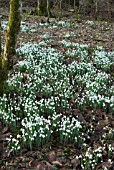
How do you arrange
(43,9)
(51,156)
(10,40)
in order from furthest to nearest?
(43,9) < (10,40) < (51,156)

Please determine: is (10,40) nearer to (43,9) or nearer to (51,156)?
(51,156)

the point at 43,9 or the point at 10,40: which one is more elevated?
the point at 43,9

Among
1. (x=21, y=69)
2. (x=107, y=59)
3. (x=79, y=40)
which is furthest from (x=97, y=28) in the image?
(x=21, y=69)

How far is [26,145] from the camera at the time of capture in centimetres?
471

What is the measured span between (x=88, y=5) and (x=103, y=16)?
2.24m

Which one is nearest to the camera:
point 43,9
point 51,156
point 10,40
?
point 51,156

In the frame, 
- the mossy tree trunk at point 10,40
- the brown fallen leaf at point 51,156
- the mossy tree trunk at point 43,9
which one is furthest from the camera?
the mossy tree trunk at point 43,9

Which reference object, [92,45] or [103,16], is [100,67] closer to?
[92,45]

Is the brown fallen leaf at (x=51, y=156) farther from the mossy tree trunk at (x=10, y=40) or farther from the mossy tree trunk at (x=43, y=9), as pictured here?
the mossy tree trunk at (x=43, y=9)

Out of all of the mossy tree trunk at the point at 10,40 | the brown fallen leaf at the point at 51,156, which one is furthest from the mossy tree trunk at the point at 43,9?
the brown fallen leaf at the point at 51,156

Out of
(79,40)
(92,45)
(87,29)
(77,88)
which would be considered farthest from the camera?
(87,29)

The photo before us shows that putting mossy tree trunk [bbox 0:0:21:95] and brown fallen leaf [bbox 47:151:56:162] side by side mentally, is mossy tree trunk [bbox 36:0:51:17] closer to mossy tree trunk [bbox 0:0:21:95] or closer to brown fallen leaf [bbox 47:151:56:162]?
mossy tree trunk [bbox 0:0:21:95]

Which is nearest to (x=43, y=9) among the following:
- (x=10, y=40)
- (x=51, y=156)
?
(x=10, y=40)

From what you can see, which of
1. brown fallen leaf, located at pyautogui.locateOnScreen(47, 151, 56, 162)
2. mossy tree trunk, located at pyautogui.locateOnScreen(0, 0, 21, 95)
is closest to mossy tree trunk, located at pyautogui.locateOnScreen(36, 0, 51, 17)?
mossy tree trunk, located at pyautogui.locateOnScreen(0, 0, 21, 95)
